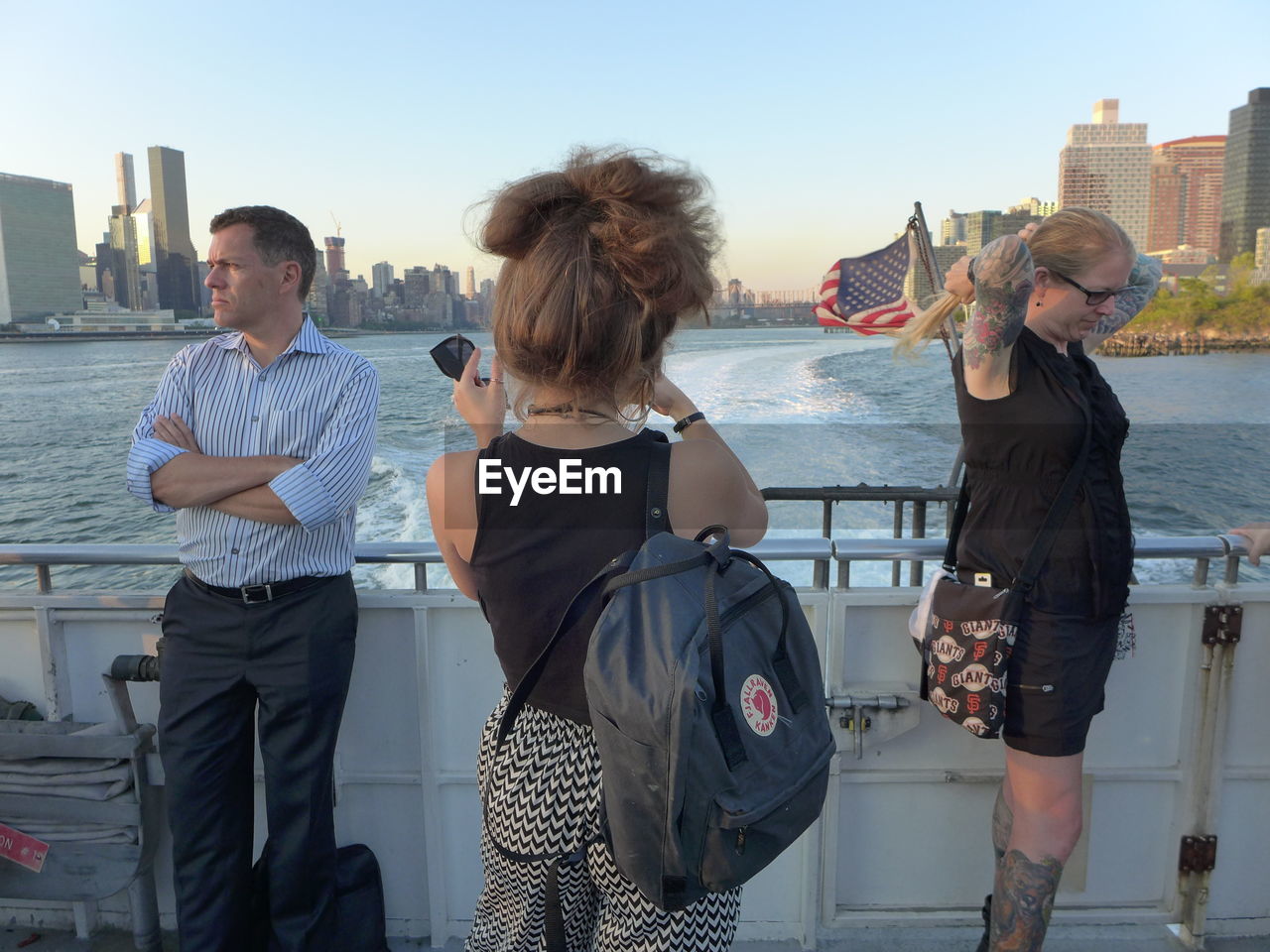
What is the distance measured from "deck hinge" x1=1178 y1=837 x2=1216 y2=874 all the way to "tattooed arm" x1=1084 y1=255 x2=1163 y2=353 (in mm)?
1065

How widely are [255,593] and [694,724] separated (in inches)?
44.5

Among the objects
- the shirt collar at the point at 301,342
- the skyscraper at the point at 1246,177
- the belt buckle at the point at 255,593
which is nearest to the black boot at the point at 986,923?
the belt buckle at the point at 255,593

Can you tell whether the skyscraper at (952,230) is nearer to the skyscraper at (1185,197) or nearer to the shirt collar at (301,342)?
the shirt collar at (301,342)

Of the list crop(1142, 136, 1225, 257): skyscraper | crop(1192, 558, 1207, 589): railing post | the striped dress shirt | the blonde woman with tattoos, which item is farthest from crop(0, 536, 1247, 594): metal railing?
crop(1142, 136, 1225, 257): skyscraper

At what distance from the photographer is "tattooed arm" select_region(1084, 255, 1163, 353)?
5.67 feet

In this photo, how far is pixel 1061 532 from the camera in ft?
4.55

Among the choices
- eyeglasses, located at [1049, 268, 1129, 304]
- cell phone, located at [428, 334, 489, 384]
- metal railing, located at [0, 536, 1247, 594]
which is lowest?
metal railing, located at [0, 536, 1247, 594]

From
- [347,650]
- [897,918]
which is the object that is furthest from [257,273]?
[897,918]

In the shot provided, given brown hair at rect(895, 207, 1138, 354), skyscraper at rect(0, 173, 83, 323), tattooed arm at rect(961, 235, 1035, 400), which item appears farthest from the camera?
skyscraper at rect(0, 173, 83, 323)

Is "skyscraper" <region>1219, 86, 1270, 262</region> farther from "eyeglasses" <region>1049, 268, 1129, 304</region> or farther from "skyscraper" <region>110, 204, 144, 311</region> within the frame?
"eyeglasses" <region>1049, 268, 1129, 304</region>

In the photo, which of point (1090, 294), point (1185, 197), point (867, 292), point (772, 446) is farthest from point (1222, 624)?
point (1185, 197)

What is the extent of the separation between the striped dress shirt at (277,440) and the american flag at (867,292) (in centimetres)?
1051

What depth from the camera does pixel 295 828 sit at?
1.65 meters

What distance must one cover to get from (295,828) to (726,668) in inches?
47.6
